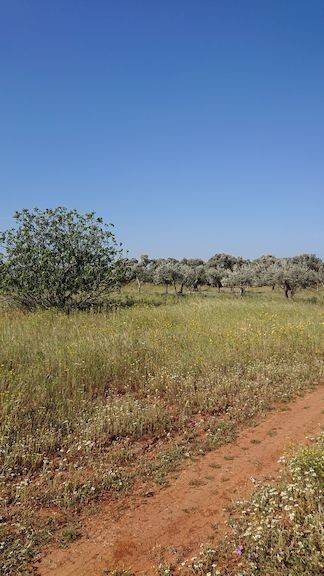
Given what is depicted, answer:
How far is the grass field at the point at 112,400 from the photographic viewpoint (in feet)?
16.9

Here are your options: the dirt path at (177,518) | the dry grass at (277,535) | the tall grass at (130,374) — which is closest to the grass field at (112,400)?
the tall grass at (130,374)

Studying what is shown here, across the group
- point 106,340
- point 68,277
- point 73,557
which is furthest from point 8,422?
point 68,277

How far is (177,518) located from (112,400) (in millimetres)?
3481

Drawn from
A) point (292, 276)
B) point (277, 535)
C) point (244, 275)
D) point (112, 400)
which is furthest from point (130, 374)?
point (244, 275)

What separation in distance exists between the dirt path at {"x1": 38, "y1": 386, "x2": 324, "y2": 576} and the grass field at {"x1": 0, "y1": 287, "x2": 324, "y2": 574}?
0.31 meters

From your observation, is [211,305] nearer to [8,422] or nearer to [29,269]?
[29,269]

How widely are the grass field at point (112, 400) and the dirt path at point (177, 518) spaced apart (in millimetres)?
307

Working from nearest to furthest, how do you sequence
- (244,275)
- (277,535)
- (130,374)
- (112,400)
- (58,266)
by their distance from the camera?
(277,535), (112,400), (130,374), (58,266), (244,275)

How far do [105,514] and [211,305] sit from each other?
52.5 feet

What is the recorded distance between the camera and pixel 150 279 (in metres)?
50.7

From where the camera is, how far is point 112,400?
311 inches

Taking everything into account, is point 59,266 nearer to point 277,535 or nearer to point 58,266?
point 58,266

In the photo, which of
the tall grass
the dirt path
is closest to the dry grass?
the dirt path

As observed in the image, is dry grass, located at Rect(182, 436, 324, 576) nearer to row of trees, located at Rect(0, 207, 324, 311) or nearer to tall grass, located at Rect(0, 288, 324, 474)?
tall grass, located at Rect(0, 288, 324, 474)
